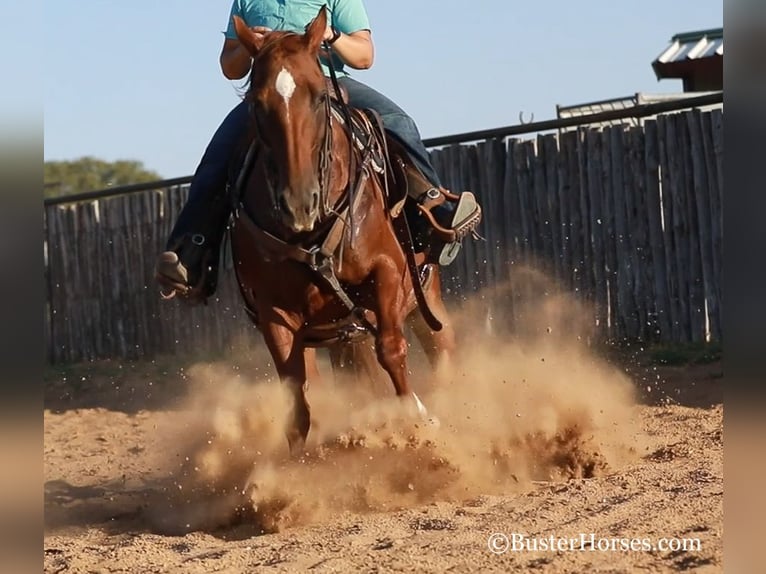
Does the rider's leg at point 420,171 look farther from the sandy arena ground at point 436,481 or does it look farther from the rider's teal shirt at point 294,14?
the sandy arena ground at point 436,481

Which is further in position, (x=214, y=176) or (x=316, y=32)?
(x=214, y=176)

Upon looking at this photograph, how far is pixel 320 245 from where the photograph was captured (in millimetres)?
5684

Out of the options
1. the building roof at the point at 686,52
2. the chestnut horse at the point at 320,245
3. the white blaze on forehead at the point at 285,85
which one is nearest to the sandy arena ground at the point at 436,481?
the chestnut horse at the point at 320,245

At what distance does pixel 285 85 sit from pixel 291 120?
158mm

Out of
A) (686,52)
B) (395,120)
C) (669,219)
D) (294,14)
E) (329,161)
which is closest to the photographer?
(329,161)

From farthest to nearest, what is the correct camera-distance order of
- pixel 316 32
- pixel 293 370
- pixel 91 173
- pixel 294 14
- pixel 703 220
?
pixel 91 173 → pixel 703 220 → pixel 294 14 → pixel 293 370 → pixel 316 32

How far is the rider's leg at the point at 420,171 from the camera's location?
6613mm

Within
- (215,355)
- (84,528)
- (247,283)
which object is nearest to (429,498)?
(247,283)

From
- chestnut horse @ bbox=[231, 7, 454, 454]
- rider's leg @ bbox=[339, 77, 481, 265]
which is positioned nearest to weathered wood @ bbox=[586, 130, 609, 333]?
rider's leg @ bbox=[339, 77, 481, 265]

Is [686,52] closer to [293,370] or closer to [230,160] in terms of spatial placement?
[230,160]

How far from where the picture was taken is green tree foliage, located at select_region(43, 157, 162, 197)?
46.3 meters

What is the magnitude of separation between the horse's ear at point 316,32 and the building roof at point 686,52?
12.1 meters

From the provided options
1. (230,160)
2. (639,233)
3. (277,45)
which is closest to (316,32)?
(277,45)

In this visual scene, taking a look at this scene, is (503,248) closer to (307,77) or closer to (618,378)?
(618,378)
